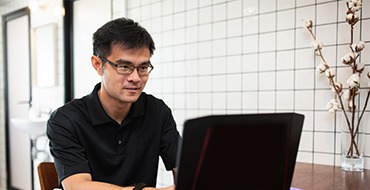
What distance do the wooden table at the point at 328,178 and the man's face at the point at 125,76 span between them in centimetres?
69

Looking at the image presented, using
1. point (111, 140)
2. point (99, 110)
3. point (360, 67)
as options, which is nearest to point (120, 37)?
point (99, 110)

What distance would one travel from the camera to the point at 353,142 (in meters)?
1.42

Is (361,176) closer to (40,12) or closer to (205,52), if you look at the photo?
(205,52)

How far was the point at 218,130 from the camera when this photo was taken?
17.8 inches

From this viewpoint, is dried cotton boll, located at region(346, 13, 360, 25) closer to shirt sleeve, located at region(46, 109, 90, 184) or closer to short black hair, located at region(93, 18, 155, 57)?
short black hair, located at region(93, 18, 155, 57)

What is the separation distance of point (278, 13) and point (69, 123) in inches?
49.5

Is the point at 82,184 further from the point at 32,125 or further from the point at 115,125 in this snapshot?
the point at 32,125

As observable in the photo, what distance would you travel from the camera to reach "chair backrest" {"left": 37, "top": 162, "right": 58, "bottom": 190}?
45.8 inches

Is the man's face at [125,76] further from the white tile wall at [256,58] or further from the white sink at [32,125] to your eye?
the white sink at [32,125]

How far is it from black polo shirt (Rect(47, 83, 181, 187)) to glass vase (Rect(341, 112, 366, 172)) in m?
0.79

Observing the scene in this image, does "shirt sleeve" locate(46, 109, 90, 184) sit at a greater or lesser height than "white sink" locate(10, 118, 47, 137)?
greater

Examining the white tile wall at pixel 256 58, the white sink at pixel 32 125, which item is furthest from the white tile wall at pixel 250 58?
the white sink at pixel 32 125

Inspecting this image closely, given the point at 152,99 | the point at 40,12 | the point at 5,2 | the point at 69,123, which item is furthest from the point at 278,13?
the point at 5,2

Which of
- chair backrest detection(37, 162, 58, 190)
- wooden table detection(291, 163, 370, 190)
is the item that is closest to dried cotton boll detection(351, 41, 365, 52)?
wooden table detection(291, 163, 370, 190)
